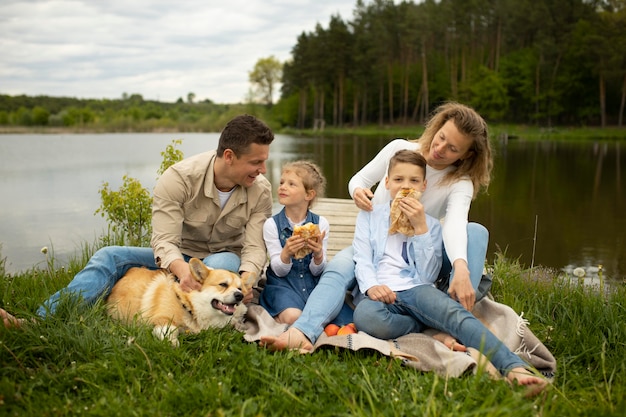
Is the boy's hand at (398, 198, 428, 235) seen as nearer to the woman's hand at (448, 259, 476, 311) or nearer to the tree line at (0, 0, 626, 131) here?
the woman's hand at (448, 259, 476, 311)

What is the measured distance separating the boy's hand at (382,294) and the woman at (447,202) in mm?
316

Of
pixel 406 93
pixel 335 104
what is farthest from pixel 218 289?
pixel 335 104

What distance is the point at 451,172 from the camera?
164 inches

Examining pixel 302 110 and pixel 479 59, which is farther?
pixel 302 110

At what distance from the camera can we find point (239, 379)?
2803mm

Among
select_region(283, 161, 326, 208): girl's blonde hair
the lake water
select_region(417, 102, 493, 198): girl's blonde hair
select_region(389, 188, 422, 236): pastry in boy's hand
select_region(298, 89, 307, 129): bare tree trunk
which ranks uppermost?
select_region(298, 89, 307, 129): bare tree trunk

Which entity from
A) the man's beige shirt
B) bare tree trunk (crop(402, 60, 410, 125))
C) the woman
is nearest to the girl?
the man's beige shirt

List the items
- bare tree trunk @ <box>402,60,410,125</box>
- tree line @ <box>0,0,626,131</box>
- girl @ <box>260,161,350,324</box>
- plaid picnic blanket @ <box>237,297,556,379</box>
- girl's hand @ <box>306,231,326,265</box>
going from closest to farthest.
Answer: plaid picnic blanket @ <box>237,297,556,379</box>, girl's hand @ <box>306,231,326,265</box>, girl @ <box>260,161,350,324</box>, tree line @ <box>0,0,626,131</box>, bare tree trunk @ <box>402,60,410,125</box>

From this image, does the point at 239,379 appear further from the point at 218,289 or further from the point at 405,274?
the point at 405,274

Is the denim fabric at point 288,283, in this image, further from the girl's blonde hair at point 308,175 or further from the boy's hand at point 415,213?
the boy's hand at point 415,213

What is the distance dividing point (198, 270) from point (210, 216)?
799mm

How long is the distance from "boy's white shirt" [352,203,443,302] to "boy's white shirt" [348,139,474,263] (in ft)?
0.50

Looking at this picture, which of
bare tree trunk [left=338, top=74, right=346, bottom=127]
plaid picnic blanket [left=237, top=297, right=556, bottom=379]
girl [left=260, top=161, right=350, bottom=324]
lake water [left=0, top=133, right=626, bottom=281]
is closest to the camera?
plaid picnic blanket [left=237, top=297, right=556, bottom=379]

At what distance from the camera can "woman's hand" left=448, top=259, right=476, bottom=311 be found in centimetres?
342
